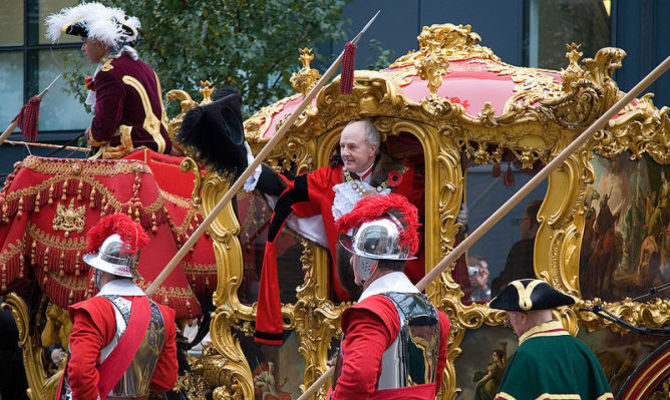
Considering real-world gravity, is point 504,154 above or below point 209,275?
above

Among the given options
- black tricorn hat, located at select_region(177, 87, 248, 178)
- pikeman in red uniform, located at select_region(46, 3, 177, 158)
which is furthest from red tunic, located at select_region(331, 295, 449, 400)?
pikeman in red uniform, located at select_region(46, 3, 177, 158)

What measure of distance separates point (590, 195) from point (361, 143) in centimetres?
137

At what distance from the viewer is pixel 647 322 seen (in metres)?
7.18

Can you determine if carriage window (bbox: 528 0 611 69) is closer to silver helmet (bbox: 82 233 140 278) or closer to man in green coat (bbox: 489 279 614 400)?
silver helmet (bbox: 82 233 140 278)

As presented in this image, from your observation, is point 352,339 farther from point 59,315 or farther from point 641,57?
point 641,57

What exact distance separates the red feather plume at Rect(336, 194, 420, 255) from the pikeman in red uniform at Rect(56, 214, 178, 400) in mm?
1370

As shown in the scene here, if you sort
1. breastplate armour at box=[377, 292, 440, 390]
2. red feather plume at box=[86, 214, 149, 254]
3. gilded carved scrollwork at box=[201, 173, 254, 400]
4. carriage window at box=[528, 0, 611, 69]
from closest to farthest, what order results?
breastplate armour at box=[377, 292, 440, 390] → red feather plume at box=[86, 214, 149, 254] → gilded carved scrollwork at box=[201, 173, 254, 400] → carriage window at box=[528, 0, 611, 69]

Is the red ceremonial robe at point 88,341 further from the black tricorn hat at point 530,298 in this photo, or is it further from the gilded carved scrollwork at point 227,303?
the black tricorn hat at point 530,298

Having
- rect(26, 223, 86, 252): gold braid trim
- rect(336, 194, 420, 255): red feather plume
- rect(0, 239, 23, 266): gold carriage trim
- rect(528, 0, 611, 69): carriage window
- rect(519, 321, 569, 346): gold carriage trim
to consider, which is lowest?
rect(0, 239, 23, 266): gold carriage trim

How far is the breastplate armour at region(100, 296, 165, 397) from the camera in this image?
636 centimetres

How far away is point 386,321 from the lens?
522 centimetres

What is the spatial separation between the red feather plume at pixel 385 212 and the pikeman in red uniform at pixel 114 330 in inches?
53.9

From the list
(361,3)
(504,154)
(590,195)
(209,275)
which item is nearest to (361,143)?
(504,154)

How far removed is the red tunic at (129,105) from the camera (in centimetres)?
865
